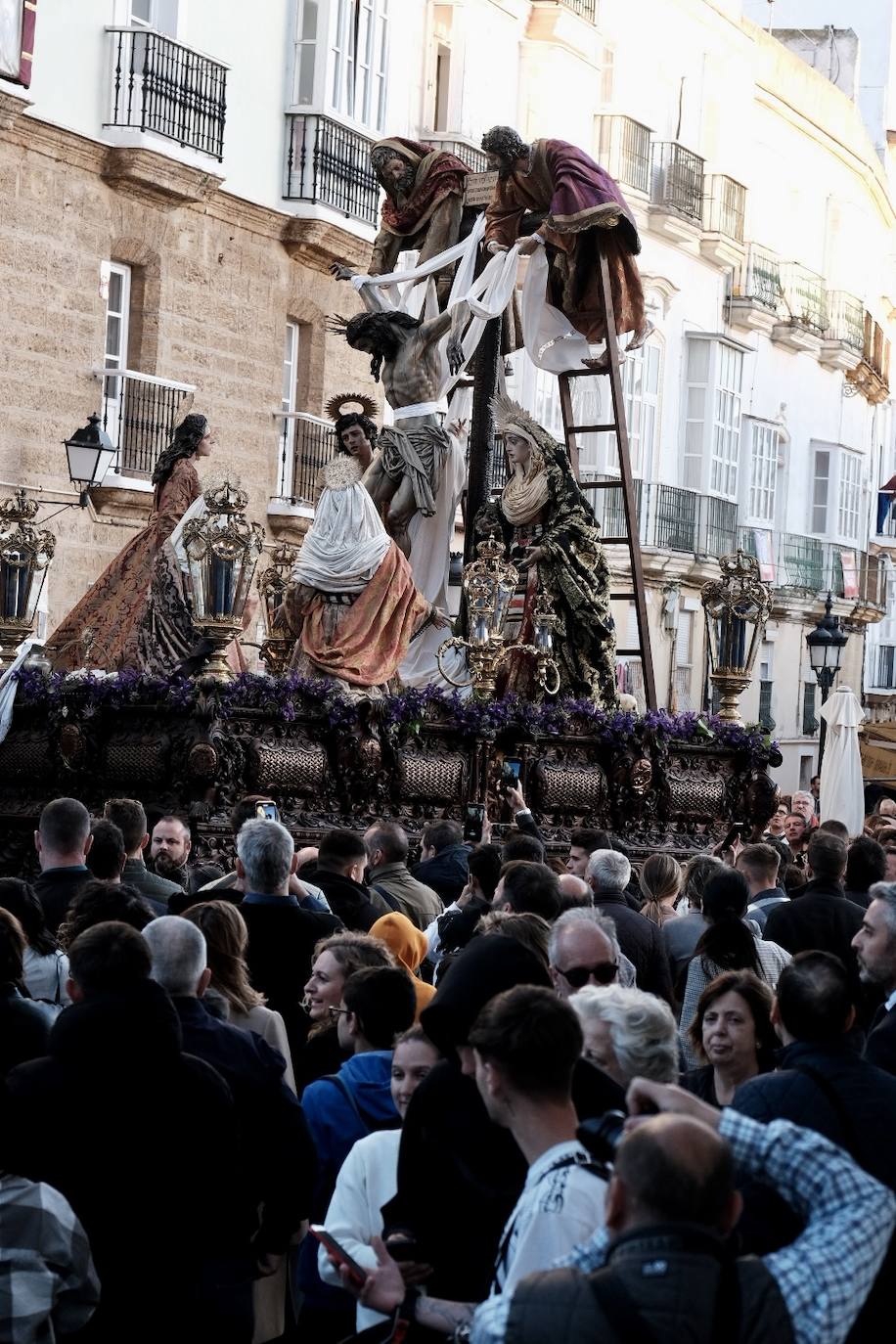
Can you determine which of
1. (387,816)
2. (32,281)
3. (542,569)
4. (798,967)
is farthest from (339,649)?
Result: (798,967)

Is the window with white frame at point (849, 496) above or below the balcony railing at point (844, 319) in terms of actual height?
below

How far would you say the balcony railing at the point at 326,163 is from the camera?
22.5 meters

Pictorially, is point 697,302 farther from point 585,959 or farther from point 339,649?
point 585,959

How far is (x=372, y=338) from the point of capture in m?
14.8

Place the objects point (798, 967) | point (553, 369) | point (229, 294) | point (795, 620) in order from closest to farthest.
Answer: point (798, 967)
point (553, 369)
point (229, 294)
point (795, 620)

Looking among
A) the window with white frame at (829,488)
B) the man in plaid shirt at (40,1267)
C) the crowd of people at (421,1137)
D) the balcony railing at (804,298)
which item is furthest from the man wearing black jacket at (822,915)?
the window with white frame at (829,488)

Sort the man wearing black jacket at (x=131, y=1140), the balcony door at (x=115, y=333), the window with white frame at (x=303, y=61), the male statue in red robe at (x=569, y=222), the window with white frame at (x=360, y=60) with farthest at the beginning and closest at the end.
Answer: the window with white frame at (x=360, y=60)
the window with white frame at (x=303, y=61)
the balcony door at (x=115, y=333)
the male statue in red robe at (x=569, y=222)
the man wearing black jacket at (x=131, y=1140)

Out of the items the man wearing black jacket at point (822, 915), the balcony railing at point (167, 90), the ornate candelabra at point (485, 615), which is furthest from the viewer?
the balcony railing at point (167, 90)

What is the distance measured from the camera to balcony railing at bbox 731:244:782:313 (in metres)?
33.6

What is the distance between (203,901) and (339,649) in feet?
24.8

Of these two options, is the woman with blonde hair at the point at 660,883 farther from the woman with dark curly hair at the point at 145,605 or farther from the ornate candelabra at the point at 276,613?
A: the ornate candelabra at the point at 276,613

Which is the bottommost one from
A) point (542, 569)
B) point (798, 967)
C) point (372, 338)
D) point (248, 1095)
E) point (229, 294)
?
point (248, 1095)

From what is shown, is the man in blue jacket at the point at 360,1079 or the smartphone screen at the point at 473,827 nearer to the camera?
the man in blue jacket at the point at 360,1079

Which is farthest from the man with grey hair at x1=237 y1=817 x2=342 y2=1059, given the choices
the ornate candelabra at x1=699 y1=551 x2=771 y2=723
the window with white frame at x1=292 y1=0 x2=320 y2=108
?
the window with white frame at x1=292 y1=0 x2=320 y2=108
